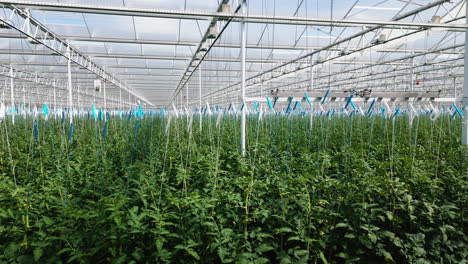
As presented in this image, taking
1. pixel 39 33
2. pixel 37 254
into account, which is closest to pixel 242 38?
pixel 37 254

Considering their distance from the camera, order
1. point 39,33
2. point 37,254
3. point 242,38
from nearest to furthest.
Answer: point 37,254, point 242,38, point 39,33

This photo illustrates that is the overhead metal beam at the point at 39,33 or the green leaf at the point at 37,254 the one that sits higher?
the overhead metal beam at the point at 39,33

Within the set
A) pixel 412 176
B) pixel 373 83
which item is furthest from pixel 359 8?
pixel 373 83

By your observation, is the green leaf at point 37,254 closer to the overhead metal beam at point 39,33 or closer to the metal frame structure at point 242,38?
the metal frame structure at point 242,38

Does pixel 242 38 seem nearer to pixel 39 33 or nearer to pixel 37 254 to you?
pixel 37 254

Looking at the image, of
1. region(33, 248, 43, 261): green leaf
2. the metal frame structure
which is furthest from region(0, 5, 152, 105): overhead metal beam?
region(33, 248, 43, 261): green leaf

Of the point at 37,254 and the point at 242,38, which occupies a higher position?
the point at 242,38

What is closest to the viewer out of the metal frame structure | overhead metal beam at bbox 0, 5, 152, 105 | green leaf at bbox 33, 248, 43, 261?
green leaf at bbox 33, 248, 43, 261

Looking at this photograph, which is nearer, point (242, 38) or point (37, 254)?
point (37, 254)

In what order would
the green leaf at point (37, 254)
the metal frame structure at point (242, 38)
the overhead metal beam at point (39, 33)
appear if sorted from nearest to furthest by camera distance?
the green leaf at point (37, 254) < the metal frame structure at point (242, 38) < the overhead metal beam at point (39, 33)

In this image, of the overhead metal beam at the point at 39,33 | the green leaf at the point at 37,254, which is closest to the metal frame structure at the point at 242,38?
the overhead metal beam at the point at 39,33

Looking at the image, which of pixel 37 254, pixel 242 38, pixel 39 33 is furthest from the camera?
pixel 39 33

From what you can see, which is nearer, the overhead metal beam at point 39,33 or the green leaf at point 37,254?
the green leaf at point 37,254

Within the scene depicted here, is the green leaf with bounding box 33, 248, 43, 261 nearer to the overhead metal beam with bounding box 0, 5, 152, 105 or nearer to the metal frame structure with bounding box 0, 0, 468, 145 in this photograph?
the metal frame structure with bounding box 0, 0, 468, 145
